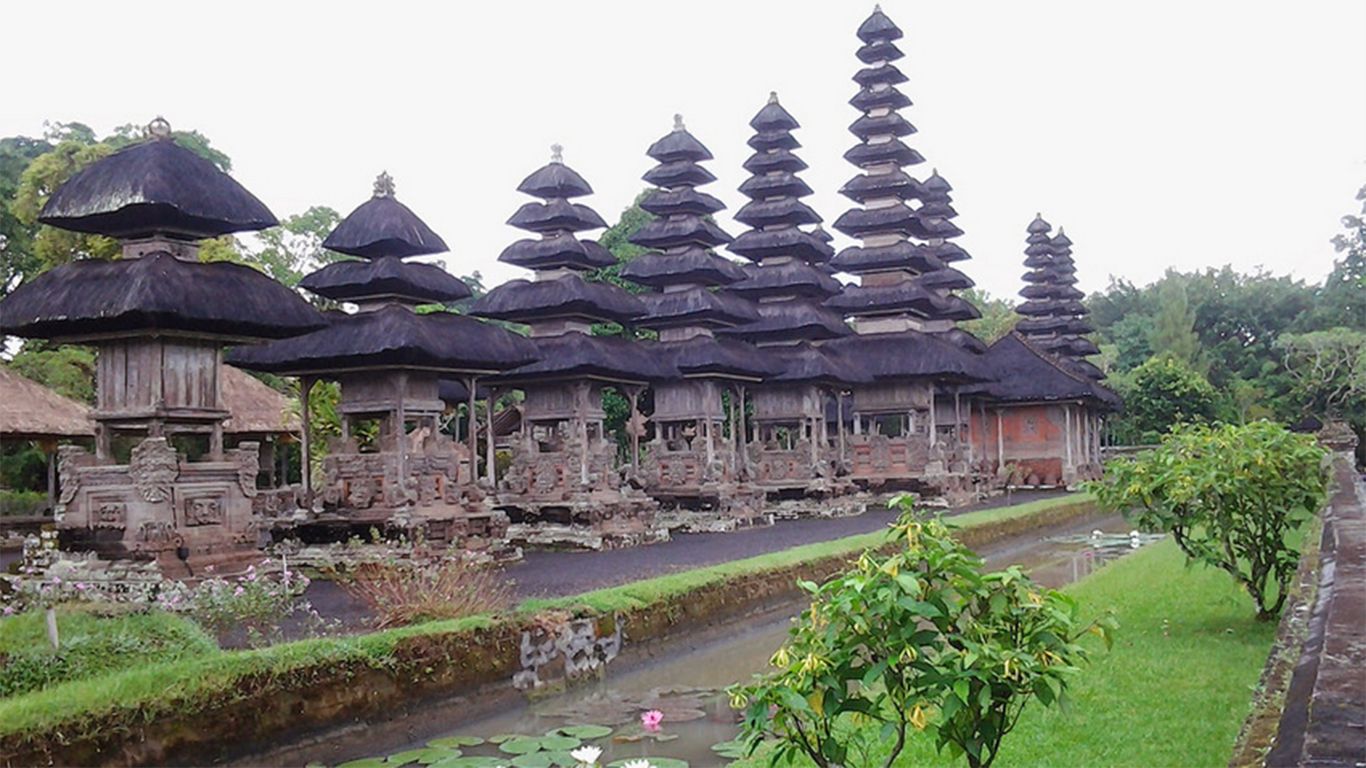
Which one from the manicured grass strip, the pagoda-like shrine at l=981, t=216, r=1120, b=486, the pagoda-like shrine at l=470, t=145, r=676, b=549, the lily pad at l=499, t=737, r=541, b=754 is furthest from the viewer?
the pagoda-like shrine at l=981, t=216, r=1120, b=486

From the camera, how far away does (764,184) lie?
118 feet

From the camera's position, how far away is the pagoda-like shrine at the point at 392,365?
61.2 feet

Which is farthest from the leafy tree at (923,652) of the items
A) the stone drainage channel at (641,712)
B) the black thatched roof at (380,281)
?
the black thatched roof at (380,281)

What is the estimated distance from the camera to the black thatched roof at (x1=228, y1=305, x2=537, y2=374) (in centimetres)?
1848

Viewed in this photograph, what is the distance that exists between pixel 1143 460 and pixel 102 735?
8.89 metres

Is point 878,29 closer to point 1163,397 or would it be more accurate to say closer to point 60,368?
point 1163,397

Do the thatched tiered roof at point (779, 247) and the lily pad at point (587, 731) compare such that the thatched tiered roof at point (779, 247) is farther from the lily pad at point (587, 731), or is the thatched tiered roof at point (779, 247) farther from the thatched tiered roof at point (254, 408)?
the lily pad at point (587, 731)

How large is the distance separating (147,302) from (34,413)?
→ 1387cm

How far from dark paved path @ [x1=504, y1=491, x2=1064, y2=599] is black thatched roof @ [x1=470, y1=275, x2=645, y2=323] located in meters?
4.96

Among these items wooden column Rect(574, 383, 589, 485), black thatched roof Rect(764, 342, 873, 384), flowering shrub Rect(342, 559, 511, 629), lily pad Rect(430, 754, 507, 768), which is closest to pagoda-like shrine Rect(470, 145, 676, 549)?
wooden column Rect(574, 383, 589, 485)

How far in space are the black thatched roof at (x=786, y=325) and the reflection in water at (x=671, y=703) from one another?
56.9 ft

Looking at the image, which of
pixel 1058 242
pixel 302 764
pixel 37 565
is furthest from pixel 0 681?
pixel 1058 242

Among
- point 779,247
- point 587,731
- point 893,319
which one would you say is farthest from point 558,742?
point 893,319

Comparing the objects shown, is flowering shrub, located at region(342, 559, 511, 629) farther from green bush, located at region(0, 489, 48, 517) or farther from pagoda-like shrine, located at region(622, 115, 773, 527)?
green bush, located at region(0, 489, 48, 517)
